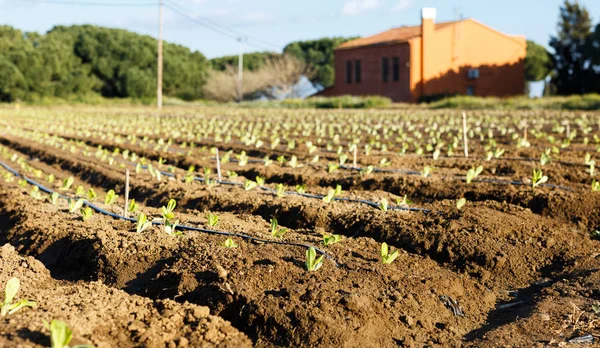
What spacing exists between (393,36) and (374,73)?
2.67 m

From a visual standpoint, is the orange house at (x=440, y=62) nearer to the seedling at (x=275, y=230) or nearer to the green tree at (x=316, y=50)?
the green tree at (x=316, y=50)

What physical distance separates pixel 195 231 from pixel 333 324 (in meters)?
2.07

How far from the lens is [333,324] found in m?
3.52

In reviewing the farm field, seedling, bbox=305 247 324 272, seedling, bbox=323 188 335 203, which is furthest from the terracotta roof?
seedling, bbox=305 247 324 272

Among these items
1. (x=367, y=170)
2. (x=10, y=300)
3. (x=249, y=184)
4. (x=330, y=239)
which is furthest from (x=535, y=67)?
(x=10, y=300)

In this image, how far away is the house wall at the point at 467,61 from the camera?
124ft

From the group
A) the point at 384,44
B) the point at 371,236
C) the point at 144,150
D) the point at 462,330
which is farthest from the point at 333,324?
the point at 384,44

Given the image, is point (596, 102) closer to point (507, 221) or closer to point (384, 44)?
point (384, 44)

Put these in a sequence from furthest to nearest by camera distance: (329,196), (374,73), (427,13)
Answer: (374,73) → (427,13) → (329,196)

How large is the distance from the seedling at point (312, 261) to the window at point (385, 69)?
3650 centimetres

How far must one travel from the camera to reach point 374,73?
41.0m

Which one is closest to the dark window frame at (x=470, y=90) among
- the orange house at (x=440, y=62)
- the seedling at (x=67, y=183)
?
the orange house at (x=440, y=62)

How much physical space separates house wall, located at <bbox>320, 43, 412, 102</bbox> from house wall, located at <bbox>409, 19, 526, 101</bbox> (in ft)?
2.29

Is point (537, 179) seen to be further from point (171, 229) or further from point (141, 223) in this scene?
point (141, 223)
